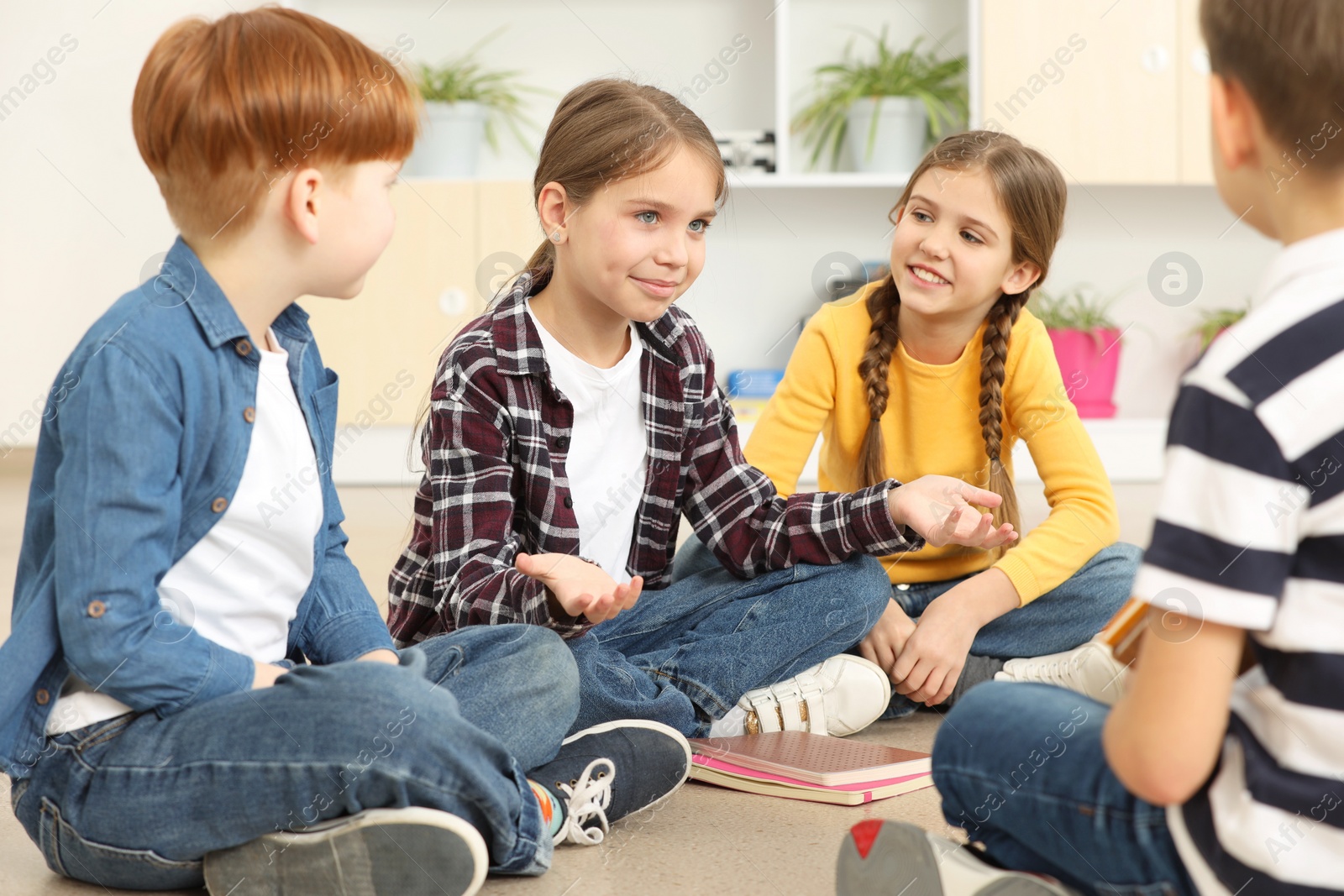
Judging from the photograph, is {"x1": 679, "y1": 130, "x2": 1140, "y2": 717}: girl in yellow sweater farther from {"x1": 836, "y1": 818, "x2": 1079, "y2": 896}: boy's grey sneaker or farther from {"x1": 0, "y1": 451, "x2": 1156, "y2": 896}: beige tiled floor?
{"x1": 836, "y1": 818, "x2": 1079, "y2": 896}: boy's grey sneaker

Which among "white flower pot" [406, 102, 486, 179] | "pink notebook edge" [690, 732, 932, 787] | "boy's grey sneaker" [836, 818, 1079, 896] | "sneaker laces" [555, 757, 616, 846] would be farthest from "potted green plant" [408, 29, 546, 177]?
"boy's grey sneaker" [836, 818, 1079, 896]

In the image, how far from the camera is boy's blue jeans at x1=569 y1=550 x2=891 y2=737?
3.79 feet

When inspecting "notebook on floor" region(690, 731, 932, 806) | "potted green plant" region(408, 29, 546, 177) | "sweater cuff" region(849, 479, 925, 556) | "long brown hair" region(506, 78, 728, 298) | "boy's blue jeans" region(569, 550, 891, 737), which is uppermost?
"potted green plant" region(408, 29, 546, 177)

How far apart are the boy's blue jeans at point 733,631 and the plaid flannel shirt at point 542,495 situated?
0.03 metres

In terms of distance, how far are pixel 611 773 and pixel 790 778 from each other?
0.57 ft

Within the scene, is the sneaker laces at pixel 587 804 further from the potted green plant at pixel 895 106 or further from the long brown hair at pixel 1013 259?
the potted green plant at pixel 895 106

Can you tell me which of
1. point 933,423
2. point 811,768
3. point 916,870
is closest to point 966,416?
point 933,423

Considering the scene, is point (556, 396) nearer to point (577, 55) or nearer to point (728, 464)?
point (728, 464)

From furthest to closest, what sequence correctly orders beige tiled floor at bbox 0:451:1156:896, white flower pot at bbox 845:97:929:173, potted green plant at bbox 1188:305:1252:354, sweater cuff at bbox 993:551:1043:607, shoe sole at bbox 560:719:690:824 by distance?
potted green plant at bbox 1188:305:1252:354, white flower pot at bbox 845:97:929:173, sweater cuff at bbox 993:551:1043:607, shoe sole at bbox 560:719:690:824, beige tiled floor at bbox 0:451:1156:896

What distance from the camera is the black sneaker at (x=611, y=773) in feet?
3.09

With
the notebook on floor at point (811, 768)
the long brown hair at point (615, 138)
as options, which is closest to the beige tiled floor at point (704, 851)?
the notebook on floor at point (811, 768)

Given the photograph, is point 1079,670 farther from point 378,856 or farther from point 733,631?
point 378,856

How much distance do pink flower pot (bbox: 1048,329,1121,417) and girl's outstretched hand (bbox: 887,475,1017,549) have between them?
1895mm

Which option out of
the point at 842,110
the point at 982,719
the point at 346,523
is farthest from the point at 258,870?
the point at 842,110
